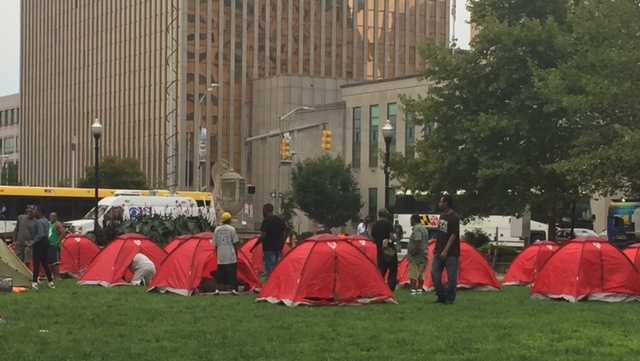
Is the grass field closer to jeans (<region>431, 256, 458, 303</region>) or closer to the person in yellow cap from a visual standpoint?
jeans (<region>431, 256, 458, 303</region>)

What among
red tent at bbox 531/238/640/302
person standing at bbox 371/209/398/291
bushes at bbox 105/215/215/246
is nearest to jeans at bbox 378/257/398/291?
person standing at bbox 371/209/398/291

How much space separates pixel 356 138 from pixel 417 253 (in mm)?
57522

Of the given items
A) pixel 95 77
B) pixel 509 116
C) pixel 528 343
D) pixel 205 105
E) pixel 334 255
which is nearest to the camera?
pixel 528 343

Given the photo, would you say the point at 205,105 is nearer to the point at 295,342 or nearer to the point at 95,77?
the point at 95,77

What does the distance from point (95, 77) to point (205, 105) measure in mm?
22019

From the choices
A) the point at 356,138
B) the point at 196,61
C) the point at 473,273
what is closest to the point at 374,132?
the point at 356,138

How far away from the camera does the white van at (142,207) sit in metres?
44.2

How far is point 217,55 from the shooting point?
101188mm

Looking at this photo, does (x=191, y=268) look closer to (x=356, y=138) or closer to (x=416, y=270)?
(x=416, y=270)

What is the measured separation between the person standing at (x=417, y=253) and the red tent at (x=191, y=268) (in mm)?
3165

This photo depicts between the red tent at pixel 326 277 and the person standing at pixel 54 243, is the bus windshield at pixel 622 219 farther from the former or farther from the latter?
the red tent at pixel 326 277

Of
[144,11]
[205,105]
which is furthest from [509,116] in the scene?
[144,11]

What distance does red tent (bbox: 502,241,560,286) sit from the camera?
24.8 metres

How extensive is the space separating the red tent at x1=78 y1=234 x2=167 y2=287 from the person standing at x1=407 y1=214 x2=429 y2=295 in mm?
5587
